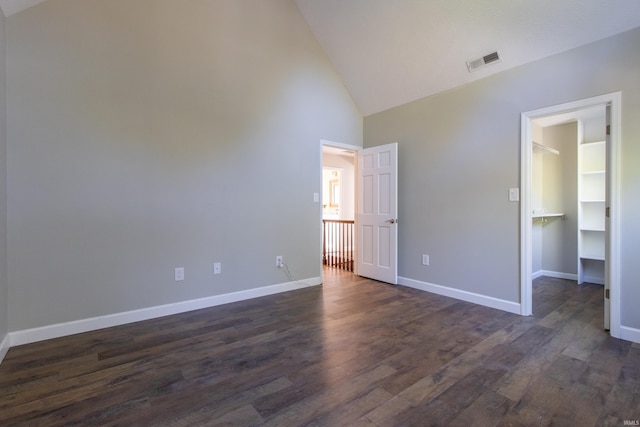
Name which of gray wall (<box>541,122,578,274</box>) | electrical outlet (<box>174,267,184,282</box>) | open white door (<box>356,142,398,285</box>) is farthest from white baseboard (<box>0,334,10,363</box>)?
gray wall (<box>541,122,578,274</box>)

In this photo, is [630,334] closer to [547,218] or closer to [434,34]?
[547,218]

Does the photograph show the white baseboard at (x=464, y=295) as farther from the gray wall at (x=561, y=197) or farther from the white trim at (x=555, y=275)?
the gray wall at (x=561, y=197)

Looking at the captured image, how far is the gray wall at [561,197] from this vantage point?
14.4 ft

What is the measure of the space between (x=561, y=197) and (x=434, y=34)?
3.30 metres

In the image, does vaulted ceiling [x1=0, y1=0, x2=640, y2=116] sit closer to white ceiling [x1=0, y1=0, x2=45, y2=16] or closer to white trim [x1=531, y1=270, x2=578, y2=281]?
white ceiling [x1=0, y1=0, x2=45, y2=16]

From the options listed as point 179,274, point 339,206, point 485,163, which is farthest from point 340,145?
point 339,206

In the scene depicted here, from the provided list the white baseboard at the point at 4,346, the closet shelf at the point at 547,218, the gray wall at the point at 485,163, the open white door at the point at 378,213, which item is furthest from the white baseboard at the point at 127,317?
the closet shelf at the point at 547,218

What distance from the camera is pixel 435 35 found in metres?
3.13

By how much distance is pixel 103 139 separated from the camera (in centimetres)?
267

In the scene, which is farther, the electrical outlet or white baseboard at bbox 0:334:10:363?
the electrical outlet

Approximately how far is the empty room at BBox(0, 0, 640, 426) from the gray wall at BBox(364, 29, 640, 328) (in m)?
0.02

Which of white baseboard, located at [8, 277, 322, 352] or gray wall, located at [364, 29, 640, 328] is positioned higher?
gray wall, located at [364, 29, 640, 328]

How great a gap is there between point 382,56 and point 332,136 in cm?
120

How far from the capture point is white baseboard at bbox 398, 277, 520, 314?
122 inches
